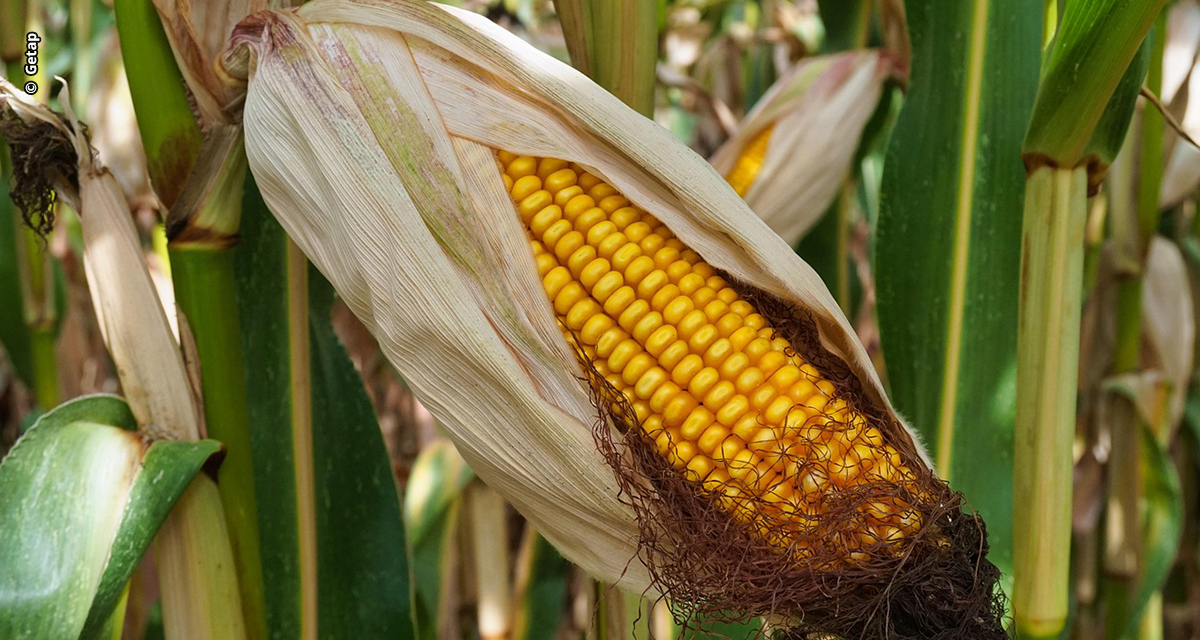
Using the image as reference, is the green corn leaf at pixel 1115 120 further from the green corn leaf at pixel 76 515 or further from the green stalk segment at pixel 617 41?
the green corn leaf at pixel 76 515

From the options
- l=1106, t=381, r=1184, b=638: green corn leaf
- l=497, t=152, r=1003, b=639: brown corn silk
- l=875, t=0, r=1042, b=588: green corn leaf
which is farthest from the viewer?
l=1106, t=381, r=1184, b=638: green corn leaf

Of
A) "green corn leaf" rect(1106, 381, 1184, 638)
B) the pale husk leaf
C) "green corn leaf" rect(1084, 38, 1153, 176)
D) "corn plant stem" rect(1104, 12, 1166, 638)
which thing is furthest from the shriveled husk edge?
the pale husk leaf

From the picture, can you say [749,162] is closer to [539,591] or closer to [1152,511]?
[539,591]

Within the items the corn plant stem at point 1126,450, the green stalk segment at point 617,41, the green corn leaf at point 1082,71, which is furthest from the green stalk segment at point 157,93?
the corn plant stem at point 1126,450

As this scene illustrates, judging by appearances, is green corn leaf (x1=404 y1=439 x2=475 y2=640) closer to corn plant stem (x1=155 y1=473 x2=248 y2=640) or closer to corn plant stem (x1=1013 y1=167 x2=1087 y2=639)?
corn plant stem (x1=155 y1=473 x2=248 y2=640)

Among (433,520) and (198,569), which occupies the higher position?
(198,569)

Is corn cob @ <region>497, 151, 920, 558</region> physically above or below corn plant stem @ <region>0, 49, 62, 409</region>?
above

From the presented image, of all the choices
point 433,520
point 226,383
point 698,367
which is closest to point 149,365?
point 226,383
